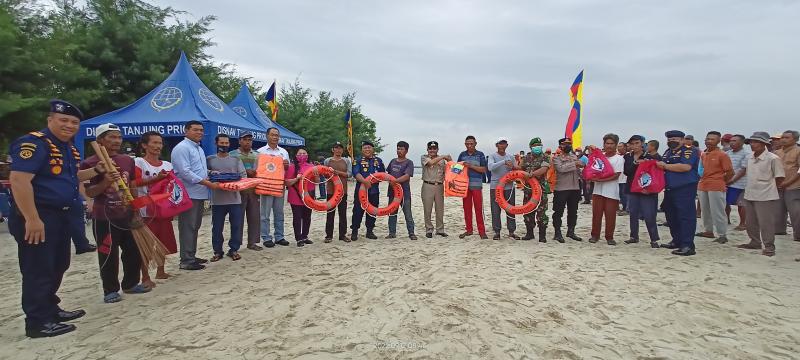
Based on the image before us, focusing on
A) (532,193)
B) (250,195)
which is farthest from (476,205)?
(250,195)

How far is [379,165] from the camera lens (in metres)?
6.65

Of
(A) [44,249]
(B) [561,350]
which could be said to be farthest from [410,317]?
Answer: (A) [44,249]

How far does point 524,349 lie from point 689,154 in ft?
14.4

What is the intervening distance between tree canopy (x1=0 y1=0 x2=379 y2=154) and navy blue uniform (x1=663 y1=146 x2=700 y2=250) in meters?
11.9

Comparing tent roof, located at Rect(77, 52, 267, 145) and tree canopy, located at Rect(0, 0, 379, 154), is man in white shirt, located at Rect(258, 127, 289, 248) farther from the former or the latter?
tree canopy, located at Rect(0, 0, 379, 154)

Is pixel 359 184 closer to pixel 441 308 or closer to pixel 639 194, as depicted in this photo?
pixel 441 308

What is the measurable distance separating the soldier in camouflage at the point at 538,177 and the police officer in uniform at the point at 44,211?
18.8 feet

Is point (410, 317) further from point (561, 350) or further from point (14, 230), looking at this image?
point (14, 230)

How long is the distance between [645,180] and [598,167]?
679 millimetres

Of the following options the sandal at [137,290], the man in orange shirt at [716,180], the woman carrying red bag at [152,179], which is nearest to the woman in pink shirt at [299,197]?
the woman carrying red bag at [152,179]

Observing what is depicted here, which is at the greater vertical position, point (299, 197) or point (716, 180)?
point (716, 180)

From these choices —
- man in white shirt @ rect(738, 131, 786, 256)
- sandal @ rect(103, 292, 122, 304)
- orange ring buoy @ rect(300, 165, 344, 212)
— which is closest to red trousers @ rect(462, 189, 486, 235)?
orange ring buoy @ rect(300, 165, 344, 212)

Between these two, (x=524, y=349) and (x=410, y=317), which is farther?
(x=410, y=317)

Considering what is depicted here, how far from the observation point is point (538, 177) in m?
6.37
